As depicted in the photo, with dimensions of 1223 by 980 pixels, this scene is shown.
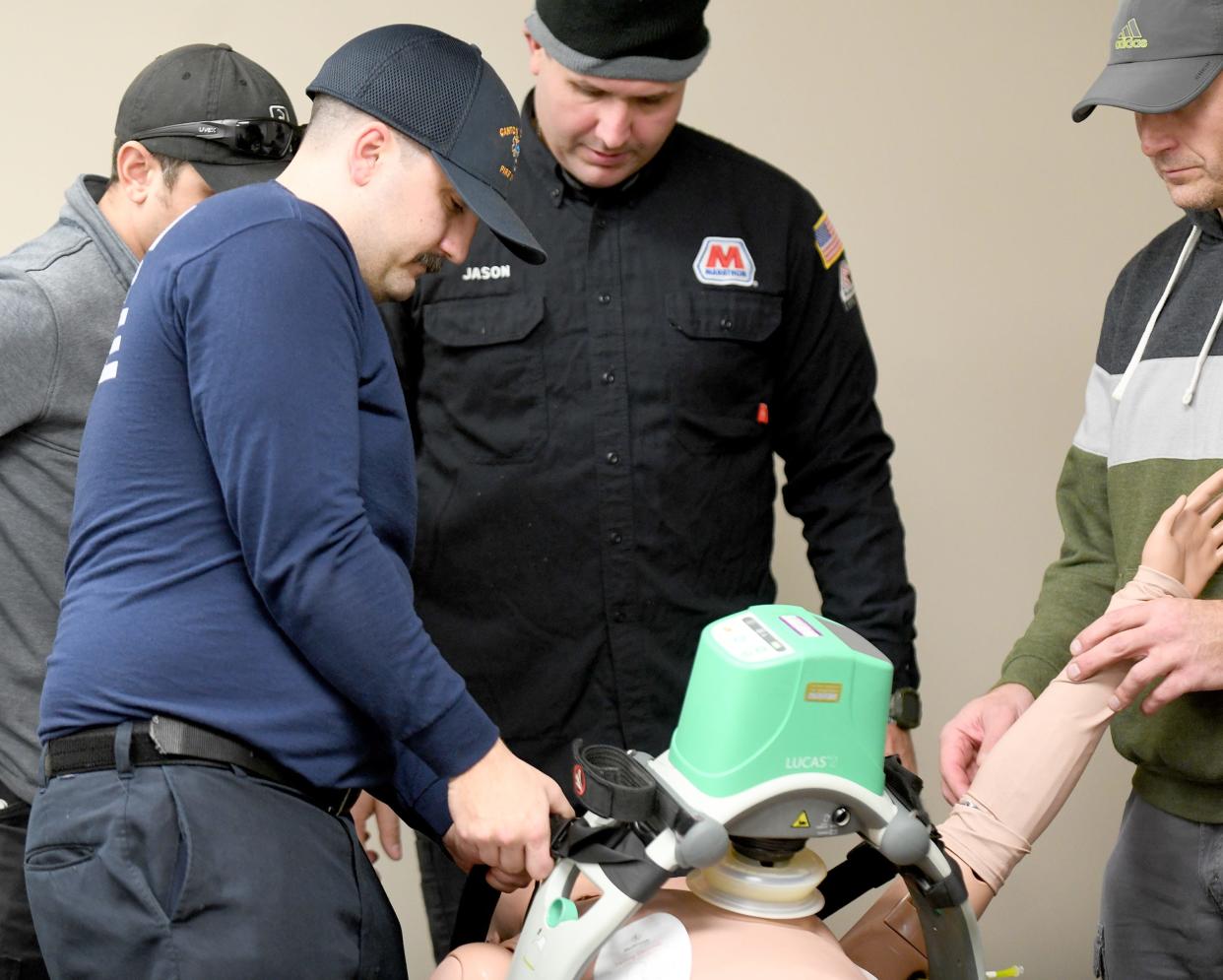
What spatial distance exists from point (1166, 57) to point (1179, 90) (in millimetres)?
52

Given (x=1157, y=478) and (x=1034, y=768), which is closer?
(x=1034, y=768)

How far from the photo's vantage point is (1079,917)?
10.7ft

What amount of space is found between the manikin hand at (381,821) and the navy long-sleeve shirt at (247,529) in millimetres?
716

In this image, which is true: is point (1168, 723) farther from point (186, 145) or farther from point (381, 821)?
point (186, 145)

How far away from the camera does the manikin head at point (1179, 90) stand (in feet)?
5.62

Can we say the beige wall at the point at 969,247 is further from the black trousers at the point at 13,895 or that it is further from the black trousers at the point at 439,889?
the black trousers at the point at 13,895

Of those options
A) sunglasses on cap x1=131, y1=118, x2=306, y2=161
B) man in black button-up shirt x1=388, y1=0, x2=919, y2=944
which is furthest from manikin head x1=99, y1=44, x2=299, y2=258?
man in black button-up shirt x1=388, y1=0, x2=919, y2=944

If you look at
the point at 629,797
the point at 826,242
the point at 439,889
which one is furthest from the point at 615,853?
the point at 826,242

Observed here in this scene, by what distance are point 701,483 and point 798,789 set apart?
909 millimetres

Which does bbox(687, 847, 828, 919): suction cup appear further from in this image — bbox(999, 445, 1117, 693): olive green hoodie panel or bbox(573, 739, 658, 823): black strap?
bbox(999, 445, 1117, 693): olive green hoodie panel

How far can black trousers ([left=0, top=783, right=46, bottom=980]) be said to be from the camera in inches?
69.4

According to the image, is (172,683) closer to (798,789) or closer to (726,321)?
(798,789)

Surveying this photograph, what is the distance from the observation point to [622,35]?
6.30ft

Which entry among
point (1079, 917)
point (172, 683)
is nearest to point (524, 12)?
point (172, 683)
